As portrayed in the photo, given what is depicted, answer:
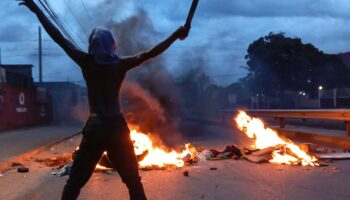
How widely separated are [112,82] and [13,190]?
5.08m

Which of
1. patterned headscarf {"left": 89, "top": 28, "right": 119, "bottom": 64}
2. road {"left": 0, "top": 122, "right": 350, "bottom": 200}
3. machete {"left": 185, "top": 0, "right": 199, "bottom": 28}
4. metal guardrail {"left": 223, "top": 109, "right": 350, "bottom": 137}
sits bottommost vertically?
road {"left": 0, "top": 122, "right": 350, "bottom": 200}

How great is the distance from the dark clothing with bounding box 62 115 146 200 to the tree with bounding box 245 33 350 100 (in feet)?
163

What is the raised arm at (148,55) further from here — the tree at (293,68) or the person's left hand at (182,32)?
the tree at (293,68)

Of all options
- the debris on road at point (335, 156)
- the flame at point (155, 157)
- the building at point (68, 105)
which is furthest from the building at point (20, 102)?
the debris on road at point (335, 156)

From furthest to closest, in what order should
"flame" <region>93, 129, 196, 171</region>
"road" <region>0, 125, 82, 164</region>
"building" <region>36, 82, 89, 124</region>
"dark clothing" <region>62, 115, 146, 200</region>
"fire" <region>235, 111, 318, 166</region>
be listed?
"building" <region>36, 82, 89, 124</region> < "road" <region>0, 125, 82, 164</region> < "fire" <region>235, 111, 318, 166</region> < "flame" <region>93, 129, 196, 171</region> < "dark clothing" <region>62, 115, 146, 200</region>

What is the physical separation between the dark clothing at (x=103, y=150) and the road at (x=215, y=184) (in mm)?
3172

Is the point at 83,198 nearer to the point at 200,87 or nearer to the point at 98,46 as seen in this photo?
the point at 98,46

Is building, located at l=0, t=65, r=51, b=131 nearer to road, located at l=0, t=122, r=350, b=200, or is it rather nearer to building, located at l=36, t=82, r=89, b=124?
building, located at l=36, t=82, r=89, b=124

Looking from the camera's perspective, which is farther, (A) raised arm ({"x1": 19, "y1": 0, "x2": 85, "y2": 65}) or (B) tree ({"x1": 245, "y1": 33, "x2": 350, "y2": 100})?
(B) tree ({"x1": 245, "y1": 33, "x2": 350, "y2": 100})

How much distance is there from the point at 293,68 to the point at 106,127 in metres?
50.1

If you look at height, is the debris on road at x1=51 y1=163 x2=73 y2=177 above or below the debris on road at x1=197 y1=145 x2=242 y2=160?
below

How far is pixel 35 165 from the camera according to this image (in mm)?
12984

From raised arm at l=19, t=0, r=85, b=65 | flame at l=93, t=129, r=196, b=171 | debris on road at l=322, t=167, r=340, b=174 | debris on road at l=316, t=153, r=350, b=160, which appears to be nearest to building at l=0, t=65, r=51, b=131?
flame at l=93, t=129, r=196, b=171

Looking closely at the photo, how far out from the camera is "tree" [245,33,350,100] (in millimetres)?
53188
